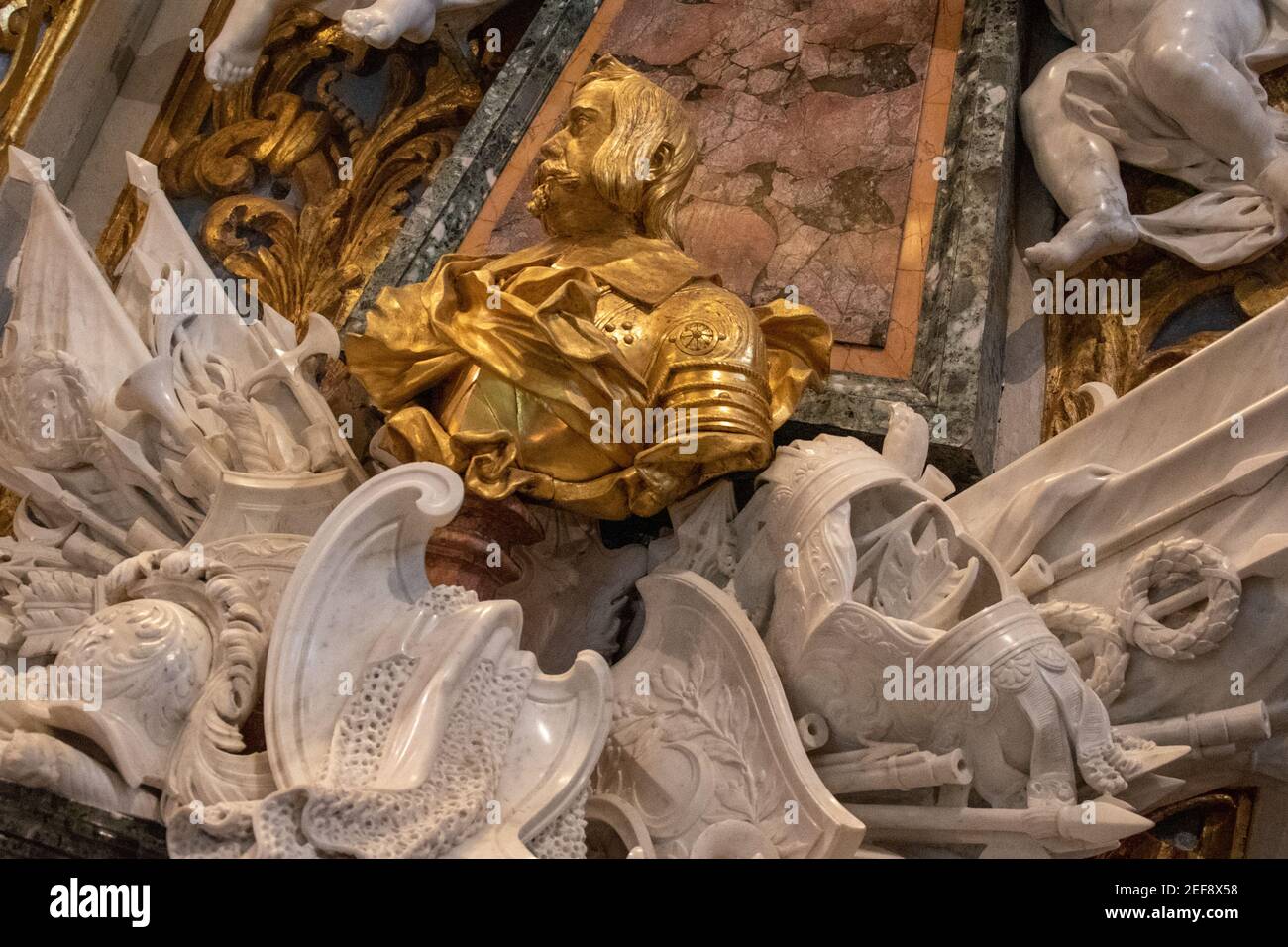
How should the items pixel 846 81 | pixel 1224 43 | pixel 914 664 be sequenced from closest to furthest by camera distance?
pixel 914 664 < pixel 1224 43 < pixel 846 81

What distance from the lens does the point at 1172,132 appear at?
3.15 m

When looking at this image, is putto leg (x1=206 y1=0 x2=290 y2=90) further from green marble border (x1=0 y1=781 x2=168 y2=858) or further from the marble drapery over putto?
green marble border (x1=0 y1=781 x2=168 y2=858)

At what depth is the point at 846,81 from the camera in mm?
3400

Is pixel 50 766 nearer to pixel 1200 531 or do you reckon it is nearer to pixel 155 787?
pixel 155 787

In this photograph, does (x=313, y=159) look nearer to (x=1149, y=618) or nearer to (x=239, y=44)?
(x=239, y=44)

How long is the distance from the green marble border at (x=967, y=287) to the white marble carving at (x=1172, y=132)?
100 mm

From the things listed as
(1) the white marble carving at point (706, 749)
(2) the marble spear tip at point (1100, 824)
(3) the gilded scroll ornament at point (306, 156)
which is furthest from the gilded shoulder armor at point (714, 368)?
(3) the gilded scroll ornament at point (306, 156)

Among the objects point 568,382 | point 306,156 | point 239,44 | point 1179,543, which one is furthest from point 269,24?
point 1179,543

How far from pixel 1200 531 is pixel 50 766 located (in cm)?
168

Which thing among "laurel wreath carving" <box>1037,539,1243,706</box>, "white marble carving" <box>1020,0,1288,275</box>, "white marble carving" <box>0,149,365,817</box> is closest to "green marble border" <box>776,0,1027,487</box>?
"white marble carving" <box>1020,0,1288,275</box>

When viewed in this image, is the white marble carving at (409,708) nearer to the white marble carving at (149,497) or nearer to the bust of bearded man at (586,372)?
the white marble carving at (149,497)

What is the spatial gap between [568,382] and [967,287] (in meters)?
0.95

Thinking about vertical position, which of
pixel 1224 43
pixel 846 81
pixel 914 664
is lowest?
pixel 914 664

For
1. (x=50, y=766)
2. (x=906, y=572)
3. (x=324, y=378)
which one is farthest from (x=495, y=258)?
(x=50, y=766)
